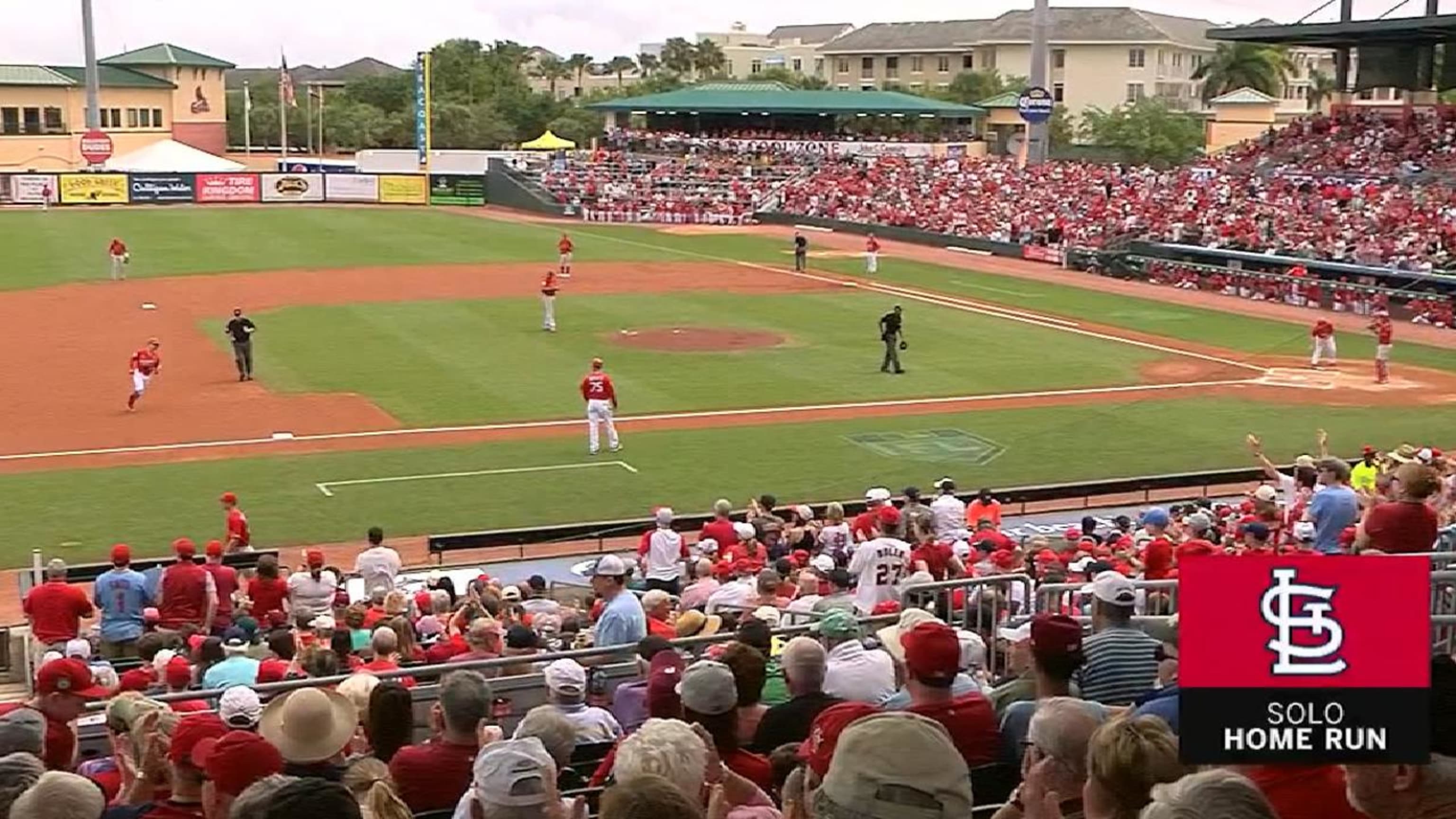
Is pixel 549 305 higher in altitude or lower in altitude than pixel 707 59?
lower

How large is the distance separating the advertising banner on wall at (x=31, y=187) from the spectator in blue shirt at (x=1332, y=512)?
222 ft

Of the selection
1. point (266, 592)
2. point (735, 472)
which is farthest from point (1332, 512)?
point (735, 472)

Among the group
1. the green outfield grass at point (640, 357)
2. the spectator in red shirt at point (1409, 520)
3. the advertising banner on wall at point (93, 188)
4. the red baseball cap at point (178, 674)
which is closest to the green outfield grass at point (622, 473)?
the green outfield grass at point (640, 357)

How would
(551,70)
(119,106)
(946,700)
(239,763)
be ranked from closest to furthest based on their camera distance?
(239,763), (946,700), (119,106), (551,70)

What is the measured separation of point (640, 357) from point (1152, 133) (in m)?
70.6

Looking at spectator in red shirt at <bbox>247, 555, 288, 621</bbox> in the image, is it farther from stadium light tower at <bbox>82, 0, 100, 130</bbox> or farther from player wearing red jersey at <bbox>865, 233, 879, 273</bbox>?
stadium light tower at <bbox>82, 0, 100, 130</bbox>

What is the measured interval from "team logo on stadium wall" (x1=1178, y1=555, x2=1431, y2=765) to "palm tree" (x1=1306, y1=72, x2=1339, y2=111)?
351 feet

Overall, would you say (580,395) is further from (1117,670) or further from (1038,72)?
(1038,72)

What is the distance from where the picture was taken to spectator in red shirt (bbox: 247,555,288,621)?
15180 millimetres

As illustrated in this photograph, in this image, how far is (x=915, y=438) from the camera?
27.0m

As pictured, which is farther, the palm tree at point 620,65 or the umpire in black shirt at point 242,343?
the palm tree at point 620,65

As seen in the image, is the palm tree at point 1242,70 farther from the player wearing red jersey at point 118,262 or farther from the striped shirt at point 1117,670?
the striped shirt at point 1117,670

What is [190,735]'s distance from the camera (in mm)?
5973

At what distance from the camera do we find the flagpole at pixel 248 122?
336 ft
